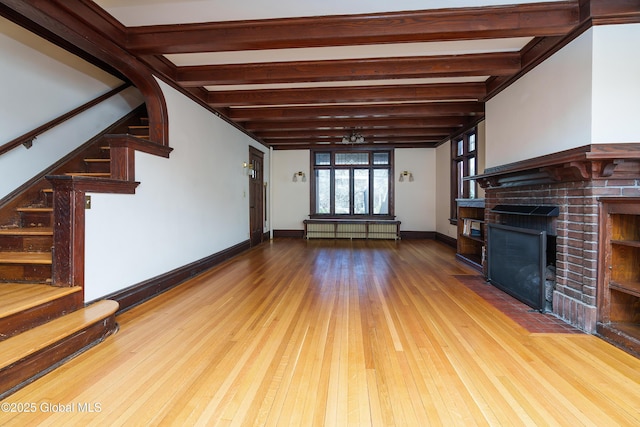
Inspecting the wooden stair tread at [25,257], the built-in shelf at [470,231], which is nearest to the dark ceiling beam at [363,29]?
the wooden stair tread at [25,257]

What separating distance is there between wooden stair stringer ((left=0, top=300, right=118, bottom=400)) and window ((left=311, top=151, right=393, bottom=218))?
705 centimetres

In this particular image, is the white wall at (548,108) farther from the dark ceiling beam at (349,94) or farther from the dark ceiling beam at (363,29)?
the dark ceiling beam at (349,94)

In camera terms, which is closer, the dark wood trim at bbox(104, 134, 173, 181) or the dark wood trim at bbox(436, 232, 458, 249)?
the dark wood trim at bbox(104, 134, 173, 181)

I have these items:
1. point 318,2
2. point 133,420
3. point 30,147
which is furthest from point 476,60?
point 30,147

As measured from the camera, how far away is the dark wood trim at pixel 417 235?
902cm

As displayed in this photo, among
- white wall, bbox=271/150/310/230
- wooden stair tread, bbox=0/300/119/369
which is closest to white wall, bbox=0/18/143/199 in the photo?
wooden stair tread, bbox=0/300/119/369

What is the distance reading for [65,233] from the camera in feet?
8.67

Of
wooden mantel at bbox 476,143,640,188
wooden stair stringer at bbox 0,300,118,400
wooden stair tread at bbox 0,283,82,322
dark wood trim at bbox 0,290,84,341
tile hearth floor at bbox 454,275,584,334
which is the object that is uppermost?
wooden mantel at bbox 476,143,640,188

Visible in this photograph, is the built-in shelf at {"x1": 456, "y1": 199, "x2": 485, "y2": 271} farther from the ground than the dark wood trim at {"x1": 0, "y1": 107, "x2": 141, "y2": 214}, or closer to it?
closer to it

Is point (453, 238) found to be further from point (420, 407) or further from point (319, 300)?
point (420, 407)

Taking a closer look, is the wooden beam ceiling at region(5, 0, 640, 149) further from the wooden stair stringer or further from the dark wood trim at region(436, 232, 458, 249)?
the dark wood trim at region(436, 232, 458, 249)

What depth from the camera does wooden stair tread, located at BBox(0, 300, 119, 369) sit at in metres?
1.89

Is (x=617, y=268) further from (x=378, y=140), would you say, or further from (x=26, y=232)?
(x=378, y=140)

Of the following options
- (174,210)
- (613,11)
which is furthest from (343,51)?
(174,210)
